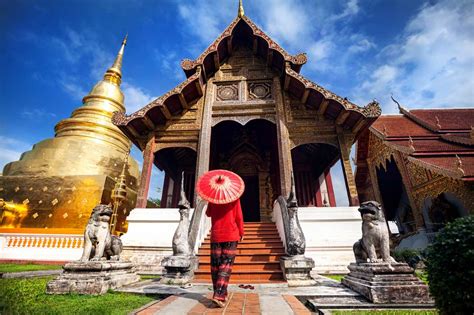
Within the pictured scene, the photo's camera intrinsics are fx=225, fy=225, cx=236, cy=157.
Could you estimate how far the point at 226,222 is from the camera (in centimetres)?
275

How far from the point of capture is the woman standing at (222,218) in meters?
2.64

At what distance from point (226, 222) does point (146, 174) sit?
5136mm

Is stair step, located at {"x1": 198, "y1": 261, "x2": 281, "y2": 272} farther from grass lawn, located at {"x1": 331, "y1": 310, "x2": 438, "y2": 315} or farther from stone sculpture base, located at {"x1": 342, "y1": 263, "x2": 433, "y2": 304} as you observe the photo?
grass lawn, located at {"x1": 331, "y1": 310, "x2": 438, "y2": 315}

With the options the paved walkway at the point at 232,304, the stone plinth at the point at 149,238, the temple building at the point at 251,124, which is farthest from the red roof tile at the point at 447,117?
the stone plinth at the point at 149,238

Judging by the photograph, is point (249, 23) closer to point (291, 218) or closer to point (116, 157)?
point (291, 218)

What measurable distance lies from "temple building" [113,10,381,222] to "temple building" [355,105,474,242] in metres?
3.23

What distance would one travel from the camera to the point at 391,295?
2.66 m

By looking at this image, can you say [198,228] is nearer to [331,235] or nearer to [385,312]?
[331,235]

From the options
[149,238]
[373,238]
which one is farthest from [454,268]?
[149,238]

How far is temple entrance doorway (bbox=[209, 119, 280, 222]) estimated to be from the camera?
9.91 metres

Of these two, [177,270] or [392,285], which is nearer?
[392,285]

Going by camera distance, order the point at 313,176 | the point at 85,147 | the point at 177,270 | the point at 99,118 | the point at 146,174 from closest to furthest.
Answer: the point at 177,270 < the point at 146,174 < the point at 313,176 < the point at 85,147 < the point at 99,118

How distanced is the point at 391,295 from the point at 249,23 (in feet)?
29.5

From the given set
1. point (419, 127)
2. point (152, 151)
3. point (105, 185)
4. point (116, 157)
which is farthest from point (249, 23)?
point (419, 127)
